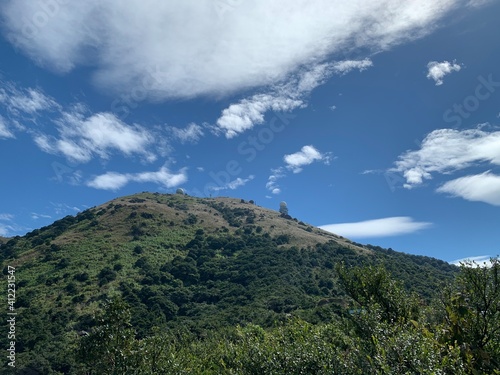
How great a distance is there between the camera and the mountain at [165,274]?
92.6 m

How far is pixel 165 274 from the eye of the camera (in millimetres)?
126125

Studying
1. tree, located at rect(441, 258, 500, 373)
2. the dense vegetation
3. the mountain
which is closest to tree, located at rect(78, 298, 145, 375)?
the dense vegetation

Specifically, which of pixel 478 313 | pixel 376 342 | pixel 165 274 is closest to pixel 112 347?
pixel 376 342

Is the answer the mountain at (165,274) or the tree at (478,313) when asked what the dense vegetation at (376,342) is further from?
the mountain at (165,274)

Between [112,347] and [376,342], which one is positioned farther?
[112,347]

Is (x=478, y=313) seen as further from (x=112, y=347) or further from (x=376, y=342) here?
(x=112, y=347)

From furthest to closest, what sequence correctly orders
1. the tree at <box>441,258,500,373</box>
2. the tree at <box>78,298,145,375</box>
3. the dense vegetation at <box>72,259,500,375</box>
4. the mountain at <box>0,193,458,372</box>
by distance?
the mountain at <box>0,193,458,372</box> < the tree at <box>78,298,145,375</box> < the tree at <box>441,258,500,373</box> < the dense vegetation at <box>72,259,500,375</box>

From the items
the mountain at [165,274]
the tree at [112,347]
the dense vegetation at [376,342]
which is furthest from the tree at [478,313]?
the mountain at [165,274]

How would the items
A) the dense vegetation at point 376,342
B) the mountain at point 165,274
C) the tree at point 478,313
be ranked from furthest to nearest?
the mountain at point 165,274
the tree at point 478,313
the dense vegetation at point 376,342

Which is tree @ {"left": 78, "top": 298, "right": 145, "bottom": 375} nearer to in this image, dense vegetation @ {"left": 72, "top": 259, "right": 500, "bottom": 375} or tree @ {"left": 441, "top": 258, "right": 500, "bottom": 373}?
dense vegetation @ {"left": 72, "top": 259, "right": 500, "bottom": 375}

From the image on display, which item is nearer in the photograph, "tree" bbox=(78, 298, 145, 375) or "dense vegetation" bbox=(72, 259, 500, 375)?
"dense vegetation" bbox=(72, 259, 500, 375)

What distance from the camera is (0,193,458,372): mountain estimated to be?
304 feet

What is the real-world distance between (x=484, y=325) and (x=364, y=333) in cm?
784

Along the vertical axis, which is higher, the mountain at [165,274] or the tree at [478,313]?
the mountain at [165,274]
